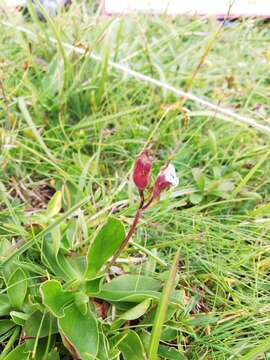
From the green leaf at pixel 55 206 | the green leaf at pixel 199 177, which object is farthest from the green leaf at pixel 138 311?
the green leaf at pixel 199 177

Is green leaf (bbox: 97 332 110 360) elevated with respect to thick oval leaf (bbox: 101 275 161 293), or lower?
lower

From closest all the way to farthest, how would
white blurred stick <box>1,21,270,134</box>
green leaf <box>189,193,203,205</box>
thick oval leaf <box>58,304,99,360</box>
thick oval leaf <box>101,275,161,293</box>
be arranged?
thick oval leaf <box>58,304,99,360</box>, thick oval leaf <box>101,275,161,293</box>, green leaf <box>189,193,203,205</box>, white blurred stick <box>1,21,270,134</box>

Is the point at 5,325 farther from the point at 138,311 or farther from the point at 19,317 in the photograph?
the point at 138,311

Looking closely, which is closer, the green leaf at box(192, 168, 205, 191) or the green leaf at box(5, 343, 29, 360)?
the green leaf at box(5, 343, 29, 360)

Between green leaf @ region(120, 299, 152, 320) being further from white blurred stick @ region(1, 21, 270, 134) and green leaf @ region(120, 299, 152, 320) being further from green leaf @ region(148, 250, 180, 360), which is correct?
white blurred stick @ region(1, 21, 270, 134)

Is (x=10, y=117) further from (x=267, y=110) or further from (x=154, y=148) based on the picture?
(x=267, y=110)

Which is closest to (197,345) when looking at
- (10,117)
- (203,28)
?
(10,117)

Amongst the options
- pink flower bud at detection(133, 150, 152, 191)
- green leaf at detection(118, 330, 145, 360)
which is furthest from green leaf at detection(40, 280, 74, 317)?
pink flower bud at detection(133, 150, 152, 191)

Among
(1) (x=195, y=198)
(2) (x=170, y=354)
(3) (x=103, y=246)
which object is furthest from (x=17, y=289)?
(1) (x=195, y=198)

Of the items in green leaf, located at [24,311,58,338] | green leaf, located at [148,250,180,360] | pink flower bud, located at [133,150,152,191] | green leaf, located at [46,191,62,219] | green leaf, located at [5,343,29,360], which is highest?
pink flower bud, located at [133,150,152,191]
